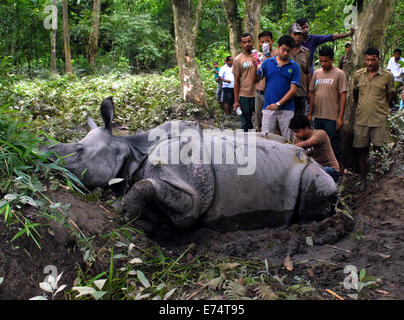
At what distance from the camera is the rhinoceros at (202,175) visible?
3584 millimetres

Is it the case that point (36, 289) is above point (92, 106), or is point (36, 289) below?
below

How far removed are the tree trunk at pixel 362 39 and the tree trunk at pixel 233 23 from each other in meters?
5.09

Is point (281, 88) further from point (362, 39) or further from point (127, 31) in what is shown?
point (127, 31)

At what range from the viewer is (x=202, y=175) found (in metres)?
3.69

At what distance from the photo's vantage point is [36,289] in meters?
2.82

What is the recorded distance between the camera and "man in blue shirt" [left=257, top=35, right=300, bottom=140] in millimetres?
5359

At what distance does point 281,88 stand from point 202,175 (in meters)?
2.39

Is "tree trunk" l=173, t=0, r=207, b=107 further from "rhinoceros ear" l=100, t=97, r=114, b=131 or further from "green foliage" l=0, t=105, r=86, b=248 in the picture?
"green foliage" l=0, t=105, r=86, b=248

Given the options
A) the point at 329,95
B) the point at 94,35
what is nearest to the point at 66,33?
the point at 94,35

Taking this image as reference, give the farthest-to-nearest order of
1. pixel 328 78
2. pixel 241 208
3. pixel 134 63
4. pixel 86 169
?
pixel 134 63, pixel 328 78, pixel 241 208, pixel 86 169
